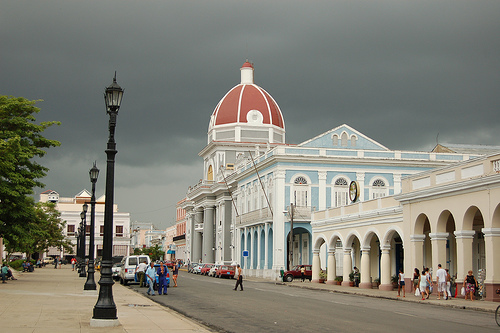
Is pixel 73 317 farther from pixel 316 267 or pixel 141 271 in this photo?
pixel 316 267

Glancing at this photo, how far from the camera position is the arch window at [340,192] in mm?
58062

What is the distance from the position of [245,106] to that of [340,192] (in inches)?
943

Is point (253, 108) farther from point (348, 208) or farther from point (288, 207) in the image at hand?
point (348, 208)

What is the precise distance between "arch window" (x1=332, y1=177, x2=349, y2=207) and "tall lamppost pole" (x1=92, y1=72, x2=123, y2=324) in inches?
1680

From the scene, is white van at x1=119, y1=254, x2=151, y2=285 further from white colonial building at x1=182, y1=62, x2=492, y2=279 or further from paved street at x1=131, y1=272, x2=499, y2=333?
paved street at x1=131, y1=272, x2=499, y2=333

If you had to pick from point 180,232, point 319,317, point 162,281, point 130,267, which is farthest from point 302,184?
point 180,232

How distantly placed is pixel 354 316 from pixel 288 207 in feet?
119

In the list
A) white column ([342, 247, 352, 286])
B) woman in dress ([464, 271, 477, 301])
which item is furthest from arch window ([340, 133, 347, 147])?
woman in dress ([464, 271, 477, 301])

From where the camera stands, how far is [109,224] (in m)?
15.9

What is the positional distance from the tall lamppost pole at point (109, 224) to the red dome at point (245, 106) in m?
61.7

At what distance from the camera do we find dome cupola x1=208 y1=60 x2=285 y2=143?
78.4 m

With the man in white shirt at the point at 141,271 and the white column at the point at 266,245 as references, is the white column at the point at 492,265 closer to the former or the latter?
the man in white shirt at the point at 141,271

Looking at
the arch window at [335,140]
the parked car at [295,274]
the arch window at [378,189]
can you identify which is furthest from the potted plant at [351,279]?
the arch window at [335,140]

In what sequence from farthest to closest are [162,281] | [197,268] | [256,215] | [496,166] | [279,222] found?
[197,268]
[256,215]
[279,222]
[162,281]
[496,166]
